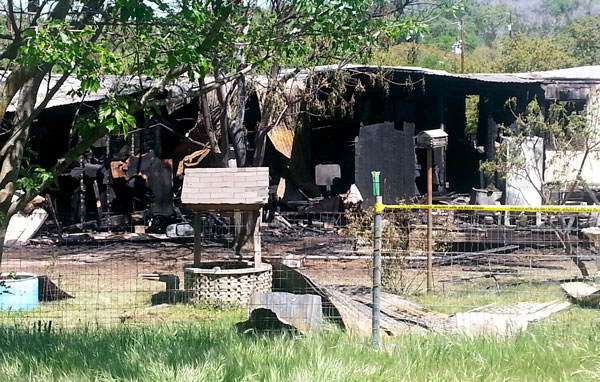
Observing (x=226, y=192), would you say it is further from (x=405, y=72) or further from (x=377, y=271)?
(x=405, y=72)

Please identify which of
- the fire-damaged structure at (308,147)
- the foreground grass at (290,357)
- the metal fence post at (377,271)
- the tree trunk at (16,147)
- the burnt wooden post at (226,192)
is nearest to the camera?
the foreground grass at (290,357)

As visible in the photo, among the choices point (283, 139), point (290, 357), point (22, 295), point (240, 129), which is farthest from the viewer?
point (283, 139)

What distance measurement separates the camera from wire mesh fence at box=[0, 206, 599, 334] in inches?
331

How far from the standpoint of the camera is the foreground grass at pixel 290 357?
18.2ft

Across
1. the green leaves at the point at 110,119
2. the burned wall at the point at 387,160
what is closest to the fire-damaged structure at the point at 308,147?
the burned wall at the point at 387,160

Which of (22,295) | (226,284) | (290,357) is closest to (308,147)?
(226,284)

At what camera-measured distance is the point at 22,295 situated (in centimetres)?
995

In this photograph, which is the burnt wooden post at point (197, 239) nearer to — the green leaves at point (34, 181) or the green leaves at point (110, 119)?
the green leaves at point (34, 181)

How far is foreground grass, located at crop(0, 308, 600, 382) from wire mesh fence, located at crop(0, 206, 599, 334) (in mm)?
925

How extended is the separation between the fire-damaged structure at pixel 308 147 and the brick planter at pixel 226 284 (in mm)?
7464

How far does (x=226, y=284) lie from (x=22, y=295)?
277 cm

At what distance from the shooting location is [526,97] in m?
20.1

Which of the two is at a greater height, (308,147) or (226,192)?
(308,147)

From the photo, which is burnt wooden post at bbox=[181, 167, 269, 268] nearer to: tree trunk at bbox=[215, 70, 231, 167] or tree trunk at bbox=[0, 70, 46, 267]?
tree trunk at bbox=[215, 70, 231, 167]
